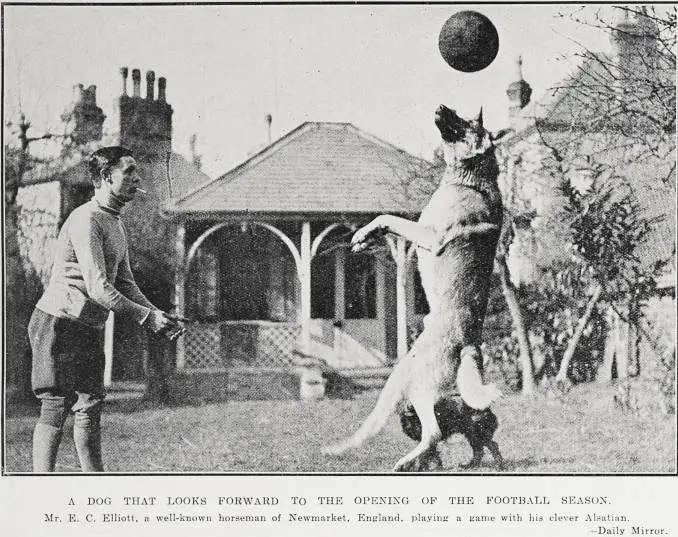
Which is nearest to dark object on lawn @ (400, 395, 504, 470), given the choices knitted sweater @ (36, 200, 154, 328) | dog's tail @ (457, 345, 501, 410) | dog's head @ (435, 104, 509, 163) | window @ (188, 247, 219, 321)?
dog's tail @ (457, 345, 501, 410)

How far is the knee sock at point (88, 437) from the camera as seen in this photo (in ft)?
21.4

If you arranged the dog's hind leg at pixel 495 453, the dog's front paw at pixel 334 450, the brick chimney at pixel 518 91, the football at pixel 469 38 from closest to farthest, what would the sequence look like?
the dog's hind leg at pixel 495 453 → the dog's front paw at pixel 334 450 → the football at pixel 469 38 → the brick chimney at pixel 518 91

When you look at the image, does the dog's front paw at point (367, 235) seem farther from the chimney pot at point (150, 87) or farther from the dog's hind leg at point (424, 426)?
the chimney pot at point (150, 87)

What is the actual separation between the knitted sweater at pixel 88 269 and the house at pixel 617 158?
4409mm

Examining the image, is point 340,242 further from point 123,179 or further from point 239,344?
point 123,179

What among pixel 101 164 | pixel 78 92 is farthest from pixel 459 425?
pixel 78 92

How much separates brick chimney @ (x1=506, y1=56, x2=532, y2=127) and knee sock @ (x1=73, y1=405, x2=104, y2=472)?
5255mm

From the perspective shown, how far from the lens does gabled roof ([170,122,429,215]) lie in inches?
412

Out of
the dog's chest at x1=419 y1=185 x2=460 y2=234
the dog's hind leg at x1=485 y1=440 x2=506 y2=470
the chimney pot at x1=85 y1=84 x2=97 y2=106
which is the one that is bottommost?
→ the dog's hind leg at x1=485 y1=440 x2=506 y2=470

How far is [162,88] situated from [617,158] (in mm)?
5056

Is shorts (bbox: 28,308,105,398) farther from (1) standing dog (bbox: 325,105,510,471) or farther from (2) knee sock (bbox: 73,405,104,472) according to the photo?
(1) standing dog (bbox: 325,105,510,471)

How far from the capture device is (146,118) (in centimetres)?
1030

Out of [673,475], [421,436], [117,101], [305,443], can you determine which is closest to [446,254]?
[421,436]

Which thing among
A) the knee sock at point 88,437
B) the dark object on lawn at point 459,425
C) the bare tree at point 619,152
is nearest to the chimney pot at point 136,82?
the knee sock at point 88,437
